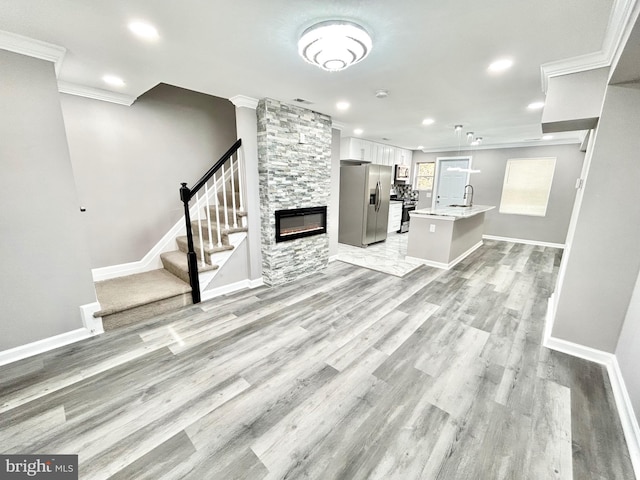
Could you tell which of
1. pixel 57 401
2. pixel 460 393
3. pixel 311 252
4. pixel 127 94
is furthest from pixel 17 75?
pixel 460 393

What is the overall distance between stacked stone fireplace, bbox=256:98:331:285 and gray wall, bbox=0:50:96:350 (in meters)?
1.84

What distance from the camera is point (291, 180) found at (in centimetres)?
352

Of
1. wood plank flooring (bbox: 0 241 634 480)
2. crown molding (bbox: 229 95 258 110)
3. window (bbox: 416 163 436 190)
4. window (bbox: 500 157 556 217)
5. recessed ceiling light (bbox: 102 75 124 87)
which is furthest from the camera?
window (bbox: 416 163 436 190)

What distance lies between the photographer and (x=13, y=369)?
1.96 m

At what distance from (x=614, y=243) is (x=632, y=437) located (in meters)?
1.33

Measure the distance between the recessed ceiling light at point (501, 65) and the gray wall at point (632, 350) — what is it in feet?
6.34

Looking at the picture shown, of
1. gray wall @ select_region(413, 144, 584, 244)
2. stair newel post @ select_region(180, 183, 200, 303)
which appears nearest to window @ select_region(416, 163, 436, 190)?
gray wall @ select_region(413, 144, 584, 244)

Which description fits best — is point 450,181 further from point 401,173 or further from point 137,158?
point 137,158

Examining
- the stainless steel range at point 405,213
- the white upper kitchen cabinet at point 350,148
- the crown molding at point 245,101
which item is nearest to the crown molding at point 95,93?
the crown molding at point 245,101

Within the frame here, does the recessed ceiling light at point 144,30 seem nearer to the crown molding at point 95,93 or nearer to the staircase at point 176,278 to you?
the staircase at point 176,278

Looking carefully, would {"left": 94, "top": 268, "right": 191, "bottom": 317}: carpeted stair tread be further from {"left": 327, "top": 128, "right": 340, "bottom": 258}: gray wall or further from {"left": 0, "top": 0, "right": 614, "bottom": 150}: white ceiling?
{"left": 327, "top": 128, "right": 340, "bottom": 258}: gray wall

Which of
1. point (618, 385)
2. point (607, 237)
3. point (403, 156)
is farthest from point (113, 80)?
point (403, 156)

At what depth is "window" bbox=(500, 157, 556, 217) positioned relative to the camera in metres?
5.91

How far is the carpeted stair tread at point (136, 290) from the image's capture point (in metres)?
→ 2.59
